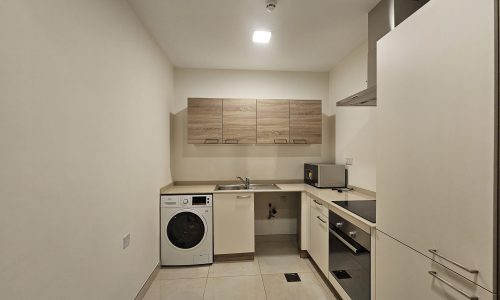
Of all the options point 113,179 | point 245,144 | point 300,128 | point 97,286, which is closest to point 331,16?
point 300,128

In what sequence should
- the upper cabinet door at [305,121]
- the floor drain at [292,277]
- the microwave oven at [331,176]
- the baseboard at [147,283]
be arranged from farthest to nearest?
→ the upper cabinet door at [305,121], the microwave oven at [331,176], the floor drain at [292,277], the baseboard at [147,283]

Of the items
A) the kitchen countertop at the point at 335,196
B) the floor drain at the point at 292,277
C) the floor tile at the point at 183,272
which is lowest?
the floor tile at the point at 183,272

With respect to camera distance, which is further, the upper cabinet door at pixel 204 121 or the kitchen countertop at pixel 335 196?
the upper cabinet door at pixel 204 121

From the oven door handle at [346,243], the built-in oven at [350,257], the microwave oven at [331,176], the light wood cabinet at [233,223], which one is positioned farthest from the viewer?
the microwave oven at [331,176]

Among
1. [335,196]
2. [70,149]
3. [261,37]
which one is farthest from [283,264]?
[261,37]

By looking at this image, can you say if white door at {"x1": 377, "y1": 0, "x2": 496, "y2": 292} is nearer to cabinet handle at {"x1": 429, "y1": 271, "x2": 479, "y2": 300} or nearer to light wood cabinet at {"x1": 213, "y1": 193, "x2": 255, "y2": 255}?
cabinet handle at {"x1": 429, "y1": 271, "x2": 479, "y2": 300}

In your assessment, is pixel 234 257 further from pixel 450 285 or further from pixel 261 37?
pixel 261 37

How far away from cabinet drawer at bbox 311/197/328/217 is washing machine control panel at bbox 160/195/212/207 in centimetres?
127

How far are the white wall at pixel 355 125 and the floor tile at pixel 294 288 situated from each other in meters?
1.22

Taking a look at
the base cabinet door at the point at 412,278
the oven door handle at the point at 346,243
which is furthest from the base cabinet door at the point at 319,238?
the base cabinet door at the point at 412,278

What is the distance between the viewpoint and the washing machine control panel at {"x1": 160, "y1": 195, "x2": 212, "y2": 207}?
111 inches

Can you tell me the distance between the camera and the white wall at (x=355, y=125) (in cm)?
263

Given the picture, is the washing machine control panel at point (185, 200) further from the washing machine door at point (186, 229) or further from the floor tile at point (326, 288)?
the floor tile at point (326, 288)

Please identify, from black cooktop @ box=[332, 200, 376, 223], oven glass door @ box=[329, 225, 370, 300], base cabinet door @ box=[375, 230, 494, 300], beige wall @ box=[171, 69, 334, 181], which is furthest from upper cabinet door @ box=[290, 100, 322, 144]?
base cabinet door @ box=[375, 230, 494, 300]
